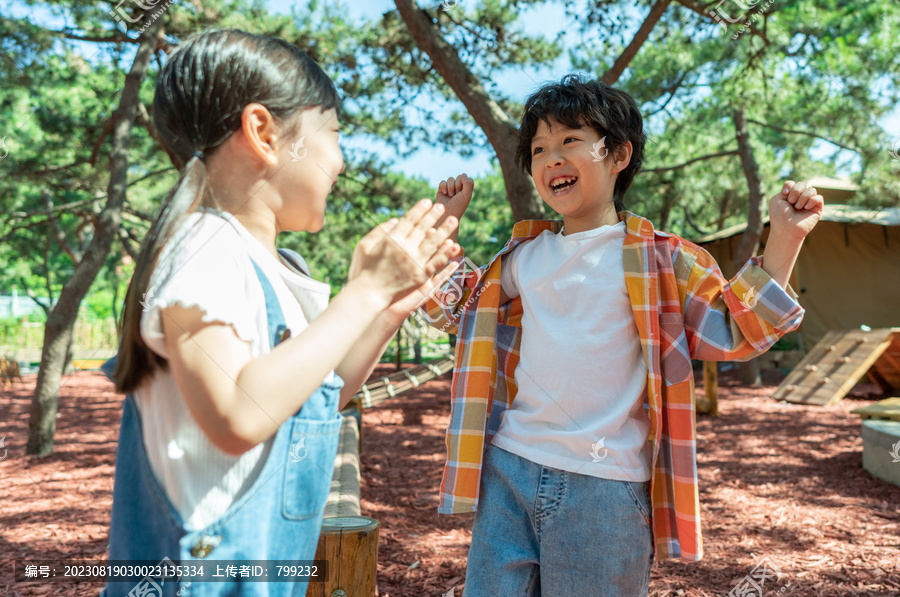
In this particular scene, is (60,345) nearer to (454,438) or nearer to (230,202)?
(454,438)

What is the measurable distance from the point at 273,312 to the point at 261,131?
265 millimetres

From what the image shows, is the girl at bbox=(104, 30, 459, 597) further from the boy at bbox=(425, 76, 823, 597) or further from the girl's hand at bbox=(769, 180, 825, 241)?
the girl's hand at bbox=(769, 180, 825, 241)

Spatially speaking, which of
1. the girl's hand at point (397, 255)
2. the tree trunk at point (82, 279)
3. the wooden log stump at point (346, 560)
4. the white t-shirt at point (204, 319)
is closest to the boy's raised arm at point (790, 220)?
the girl's hand at point (397, 255)

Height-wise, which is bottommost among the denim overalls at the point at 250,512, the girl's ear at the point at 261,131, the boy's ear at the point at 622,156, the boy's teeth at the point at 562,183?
the denim overalls at the point at 250,512

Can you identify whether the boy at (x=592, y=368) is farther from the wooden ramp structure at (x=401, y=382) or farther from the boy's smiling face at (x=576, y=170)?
the wooden ramp structure at (x=401, y=382)

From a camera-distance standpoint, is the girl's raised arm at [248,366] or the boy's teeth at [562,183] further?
the boy's teeth at [562,183]

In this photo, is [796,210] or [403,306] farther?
[796,210]

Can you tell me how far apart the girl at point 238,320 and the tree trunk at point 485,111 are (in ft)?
9.86

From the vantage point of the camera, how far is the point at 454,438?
1695mm

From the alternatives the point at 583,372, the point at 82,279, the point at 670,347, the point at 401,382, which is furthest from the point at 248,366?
the point at 401,382

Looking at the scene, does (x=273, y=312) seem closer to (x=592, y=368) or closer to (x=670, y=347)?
(x=592, y=368)

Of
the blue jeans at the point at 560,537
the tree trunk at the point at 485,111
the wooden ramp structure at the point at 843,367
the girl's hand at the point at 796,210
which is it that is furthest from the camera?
the wooden ramp structure at the point at 843,367

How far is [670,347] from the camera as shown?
1.60 meters

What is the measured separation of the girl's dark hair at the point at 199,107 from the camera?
35.1 inches
